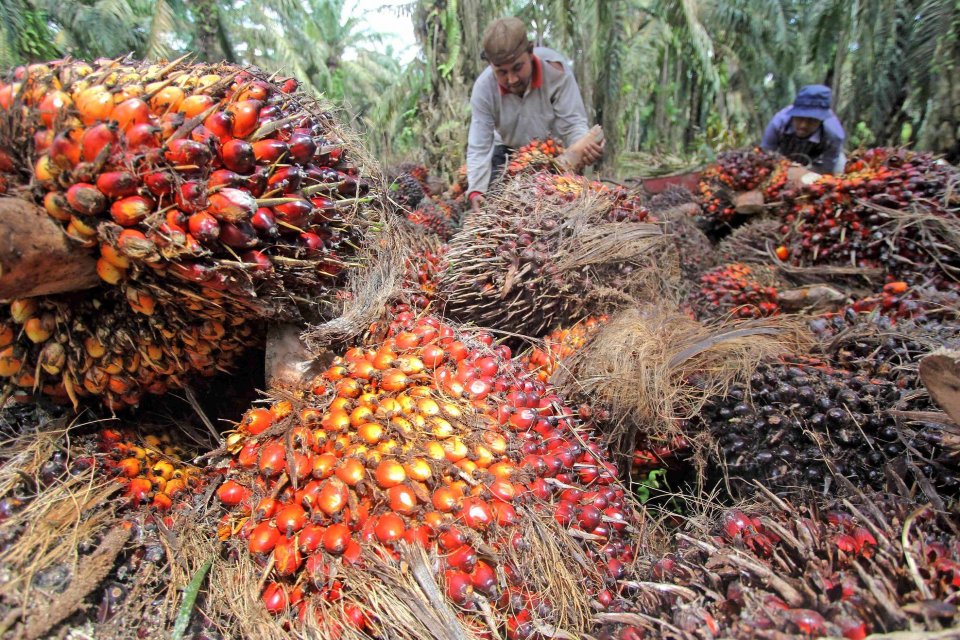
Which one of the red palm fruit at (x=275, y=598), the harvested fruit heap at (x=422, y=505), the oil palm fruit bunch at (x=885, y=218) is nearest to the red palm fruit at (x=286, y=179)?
the harvested fruit heap at (x=422, y=505)

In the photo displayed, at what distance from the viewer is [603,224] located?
2.29 m

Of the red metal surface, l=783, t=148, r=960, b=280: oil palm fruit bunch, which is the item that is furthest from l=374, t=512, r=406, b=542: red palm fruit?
the red metal surface

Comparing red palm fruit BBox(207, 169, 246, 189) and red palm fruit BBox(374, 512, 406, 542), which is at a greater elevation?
red palm fruit BBox(207, 169, 246, 189)

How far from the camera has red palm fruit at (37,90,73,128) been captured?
108 cm

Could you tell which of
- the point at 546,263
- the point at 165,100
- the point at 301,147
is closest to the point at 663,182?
the point at 546,263

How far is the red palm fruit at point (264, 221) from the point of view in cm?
117

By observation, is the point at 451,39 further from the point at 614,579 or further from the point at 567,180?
the point at 614,579

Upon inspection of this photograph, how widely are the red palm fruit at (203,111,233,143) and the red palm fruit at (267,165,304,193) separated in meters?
0.12

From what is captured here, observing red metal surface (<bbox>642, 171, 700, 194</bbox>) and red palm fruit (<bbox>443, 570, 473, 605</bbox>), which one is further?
red metal surface (<bbox>642, 171, 700, 194</bbox>)

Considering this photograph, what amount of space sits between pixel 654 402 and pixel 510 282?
0.70 m

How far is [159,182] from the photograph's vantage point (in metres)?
1.08

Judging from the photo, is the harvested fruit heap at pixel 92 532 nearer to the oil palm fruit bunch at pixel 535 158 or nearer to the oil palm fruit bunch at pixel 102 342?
the oil palm fruit bunch at pixel 102 342

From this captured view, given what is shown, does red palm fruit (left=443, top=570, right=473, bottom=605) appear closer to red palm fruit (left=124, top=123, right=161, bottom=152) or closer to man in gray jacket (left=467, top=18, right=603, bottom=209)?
red palm fruit (left=124, top=123, right=161, bottom=152)

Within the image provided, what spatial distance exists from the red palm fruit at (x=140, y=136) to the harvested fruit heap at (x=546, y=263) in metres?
1.26
